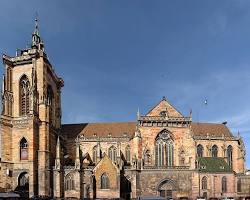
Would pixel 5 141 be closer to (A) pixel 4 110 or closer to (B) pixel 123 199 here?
(A) pixel 4 110

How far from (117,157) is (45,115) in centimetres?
1505

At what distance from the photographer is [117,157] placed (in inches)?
3164

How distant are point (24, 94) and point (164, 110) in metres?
24.0

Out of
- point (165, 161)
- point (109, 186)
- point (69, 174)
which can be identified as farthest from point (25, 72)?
point (165, 161)

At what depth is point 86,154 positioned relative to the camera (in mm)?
83438

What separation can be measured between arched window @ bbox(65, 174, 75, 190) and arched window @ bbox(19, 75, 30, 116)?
1235 centimetres

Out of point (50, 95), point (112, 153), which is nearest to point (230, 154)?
point (112, 153)

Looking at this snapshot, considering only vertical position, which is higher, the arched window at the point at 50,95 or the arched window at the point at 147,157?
the arched window at the point at 50,95

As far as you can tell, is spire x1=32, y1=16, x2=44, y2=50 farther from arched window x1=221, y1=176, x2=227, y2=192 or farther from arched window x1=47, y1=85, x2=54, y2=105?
arched window x1=221, y1=176, x2=227, y2=192

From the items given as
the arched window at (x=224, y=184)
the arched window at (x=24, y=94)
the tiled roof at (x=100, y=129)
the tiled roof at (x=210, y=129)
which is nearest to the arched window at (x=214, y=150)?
the tiled roof at (x=210, y=129)

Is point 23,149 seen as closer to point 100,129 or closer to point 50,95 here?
point 50,95

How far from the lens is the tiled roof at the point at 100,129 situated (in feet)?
285

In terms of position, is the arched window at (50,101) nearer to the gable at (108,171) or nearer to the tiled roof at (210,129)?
the gable at (108,171)

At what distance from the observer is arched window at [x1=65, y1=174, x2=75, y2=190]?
72938mm
